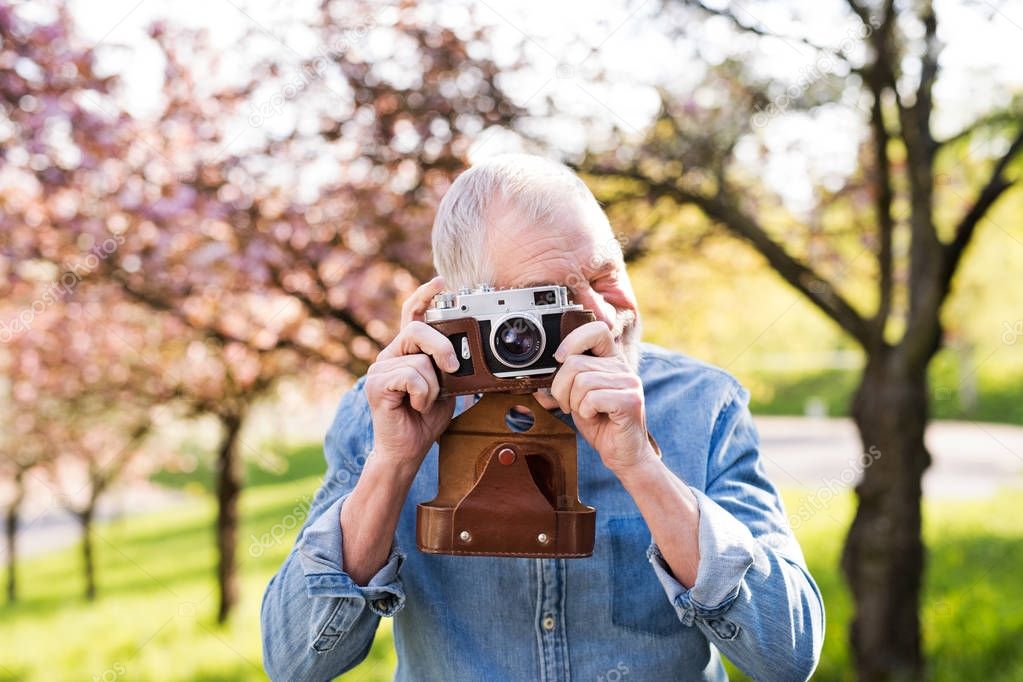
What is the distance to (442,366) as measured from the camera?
162cm

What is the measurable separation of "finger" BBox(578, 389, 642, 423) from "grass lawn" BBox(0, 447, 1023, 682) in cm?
204

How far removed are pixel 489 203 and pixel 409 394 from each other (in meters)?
0.39

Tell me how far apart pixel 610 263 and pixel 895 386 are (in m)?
2.84

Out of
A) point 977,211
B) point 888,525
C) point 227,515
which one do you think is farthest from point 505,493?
point 227,515

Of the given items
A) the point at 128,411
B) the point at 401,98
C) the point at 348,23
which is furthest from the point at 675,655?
the point at 128,411

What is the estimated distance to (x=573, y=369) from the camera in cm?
154

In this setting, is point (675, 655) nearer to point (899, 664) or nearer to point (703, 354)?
point (899, 664)

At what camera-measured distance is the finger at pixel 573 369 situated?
5.04ft

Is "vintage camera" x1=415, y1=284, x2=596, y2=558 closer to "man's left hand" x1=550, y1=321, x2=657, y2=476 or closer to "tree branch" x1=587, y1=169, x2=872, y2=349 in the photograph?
"man's left hand" x1=550, y1=321, x2=657, y2=476

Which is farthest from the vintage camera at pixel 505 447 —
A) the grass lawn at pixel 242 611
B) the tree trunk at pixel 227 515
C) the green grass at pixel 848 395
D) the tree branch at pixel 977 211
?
the green grass at pixel 848 395

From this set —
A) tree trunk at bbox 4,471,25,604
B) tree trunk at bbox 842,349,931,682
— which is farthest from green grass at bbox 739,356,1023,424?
tree trunk at bbox 842,349,931,682

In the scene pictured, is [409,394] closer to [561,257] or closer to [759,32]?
[561,257]

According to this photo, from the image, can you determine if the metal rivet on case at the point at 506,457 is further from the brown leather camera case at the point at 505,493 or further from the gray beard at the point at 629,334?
the gray beard at the point at 629,334

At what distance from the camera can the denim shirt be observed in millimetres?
1495
